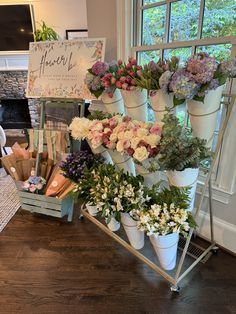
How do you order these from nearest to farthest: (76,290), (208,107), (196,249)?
(208,107) → (76,290) → (196,249)

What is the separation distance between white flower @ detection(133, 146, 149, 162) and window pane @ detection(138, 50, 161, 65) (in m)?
0.96

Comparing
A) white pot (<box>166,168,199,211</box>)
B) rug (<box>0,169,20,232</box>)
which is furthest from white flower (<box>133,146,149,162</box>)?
rug (<box>0,169,20,232</box>)

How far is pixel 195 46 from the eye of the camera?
150cm

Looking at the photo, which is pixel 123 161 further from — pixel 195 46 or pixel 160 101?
pixel 195 46

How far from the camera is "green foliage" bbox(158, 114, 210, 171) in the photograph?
42.0 inches

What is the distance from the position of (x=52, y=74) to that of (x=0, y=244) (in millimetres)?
1402

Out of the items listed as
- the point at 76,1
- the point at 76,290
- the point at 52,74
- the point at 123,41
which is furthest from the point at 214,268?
the point at 76,1

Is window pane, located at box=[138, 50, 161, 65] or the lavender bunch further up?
window pane, located at box=[138, 50, 161, 65]

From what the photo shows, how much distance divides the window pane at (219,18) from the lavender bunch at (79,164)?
3.49 ft

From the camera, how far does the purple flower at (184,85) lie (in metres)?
1.04

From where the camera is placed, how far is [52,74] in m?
1.93

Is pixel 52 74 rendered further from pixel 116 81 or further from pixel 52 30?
pixel 52 30

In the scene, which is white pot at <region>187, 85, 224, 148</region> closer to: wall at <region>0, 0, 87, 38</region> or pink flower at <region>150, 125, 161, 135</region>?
pink flower at <region>150, 125, 161, 135</region>

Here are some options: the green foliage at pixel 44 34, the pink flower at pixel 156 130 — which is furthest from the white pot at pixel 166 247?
the green foliage at pixel 44 34
